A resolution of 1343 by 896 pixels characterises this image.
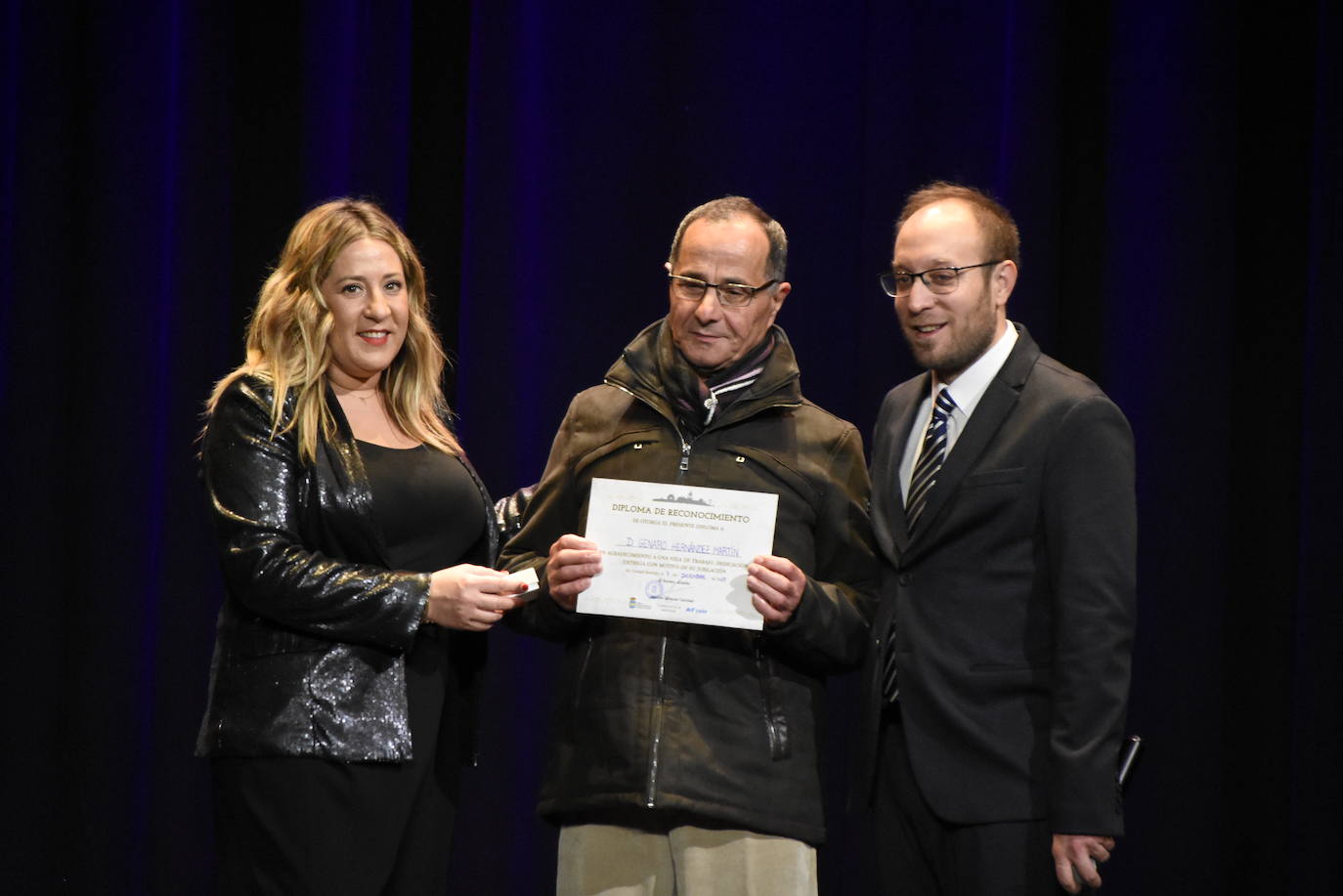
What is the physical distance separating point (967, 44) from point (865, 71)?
0.29 m

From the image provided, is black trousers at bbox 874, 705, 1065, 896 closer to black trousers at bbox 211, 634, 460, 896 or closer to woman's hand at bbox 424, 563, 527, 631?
woman's hand at bbox 424, 563, 527, 631

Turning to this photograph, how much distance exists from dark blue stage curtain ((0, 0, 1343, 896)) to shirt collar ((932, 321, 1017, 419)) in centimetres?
109

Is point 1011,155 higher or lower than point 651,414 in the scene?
higher

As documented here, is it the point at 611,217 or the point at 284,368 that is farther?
the point at 611,217

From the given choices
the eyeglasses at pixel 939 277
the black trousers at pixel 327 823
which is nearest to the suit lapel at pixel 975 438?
the eyeglasses at pixel 939 277

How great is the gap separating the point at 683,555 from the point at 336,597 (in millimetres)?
619

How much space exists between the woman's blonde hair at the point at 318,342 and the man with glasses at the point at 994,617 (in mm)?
966

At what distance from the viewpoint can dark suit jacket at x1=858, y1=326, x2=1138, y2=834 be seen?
87.9 inches

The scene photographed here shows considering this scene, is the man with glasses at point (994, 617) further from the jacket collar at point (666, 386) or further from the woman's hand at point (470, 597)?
the woman's hand at point (470, 597)

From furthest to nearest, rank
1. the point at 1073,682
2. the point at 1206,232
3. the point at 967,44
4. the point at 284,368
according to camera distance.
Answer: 1. the point at 967,44
2. the point at 1206,232
3. the point at 284,368
4. the point at 1073,682

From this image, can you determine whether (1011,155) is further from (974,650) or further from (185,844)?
(185,844)

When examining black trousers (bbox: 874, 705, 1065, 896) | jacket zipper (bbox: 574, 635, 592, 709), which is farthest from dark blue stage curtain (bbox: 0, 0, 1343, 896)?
jacket zipper (bbox: 574, 635, 592, 709)

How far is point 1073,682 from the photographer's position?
224cm

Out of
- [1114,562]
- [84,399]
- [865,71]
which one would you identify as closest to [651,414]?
[1114,562]
